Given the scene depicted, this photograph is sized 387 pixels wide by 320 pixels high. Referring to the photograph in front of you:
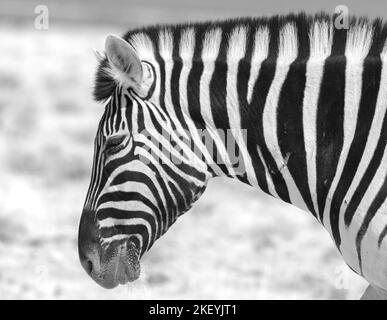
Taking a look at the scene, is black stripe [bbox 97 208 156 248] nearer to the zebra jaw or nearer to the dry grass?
the zebra jaw

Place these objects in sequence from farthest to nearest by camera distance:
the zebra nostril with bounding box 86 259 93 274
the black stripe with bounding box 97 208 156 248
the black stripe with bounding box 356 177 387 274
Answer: the zebra nostril with bounding box 86 259 93 274, the black stripe with bounding box 97 208 156 248, the black stripe with bounding box 356 177 387 274

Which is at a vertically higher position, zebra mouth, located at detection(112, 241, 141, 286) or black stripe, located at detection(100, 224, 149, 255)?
black stripe, located at detection(100, 224, 149, 255)

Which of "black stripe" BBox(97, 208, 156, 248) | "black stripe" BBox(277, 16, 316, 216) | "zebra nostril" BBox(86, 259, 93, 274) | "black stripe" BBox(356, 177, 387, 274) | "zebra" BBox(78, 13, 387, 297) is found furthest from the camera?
"zebra nostril" BBox(86, 259, 93, 274)

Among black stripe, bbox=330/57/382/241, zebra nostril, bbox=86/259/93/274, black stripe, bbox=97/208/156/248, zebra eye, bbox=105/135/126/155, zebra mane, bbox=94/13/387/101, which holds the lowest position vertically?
zebra nostril, bbox=86/259/93/274

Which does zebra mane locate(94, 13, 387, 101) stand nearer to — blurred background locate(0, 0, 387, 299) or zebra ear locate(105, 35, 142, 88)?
zebra ear locate(105, 35, 142, 88)

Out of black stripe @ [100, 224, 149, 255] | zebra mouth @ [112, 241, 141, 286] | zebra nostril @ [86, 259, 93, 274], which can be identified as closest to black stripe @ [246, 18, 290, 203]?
black stripe @ [100, 224, 149, 255]

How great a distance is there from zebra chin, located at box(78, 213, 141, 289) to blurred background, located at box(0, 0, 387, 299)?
0.19m

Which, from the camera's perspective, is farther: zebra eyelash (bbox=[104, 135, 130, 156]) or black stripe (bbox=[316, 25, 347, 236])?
zebra eyelash (bbox=[104, 135, 130, 156])

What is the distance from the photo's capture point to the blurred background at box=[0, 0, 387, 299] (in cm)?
771

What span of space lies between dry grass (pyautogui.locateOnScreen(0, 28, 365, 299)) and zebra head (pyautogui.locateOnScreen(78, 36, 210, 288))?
1.41 feet

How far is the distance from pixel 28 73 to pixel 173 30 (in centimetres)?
1275

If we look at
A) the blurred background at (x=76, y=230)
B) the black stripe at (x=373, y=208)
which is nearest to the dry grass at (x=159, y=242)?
the blurred background at (x=76, y=230)

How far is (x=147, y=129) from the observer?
14.4 feet

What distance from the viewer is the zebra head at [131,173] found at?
14.4 ft
